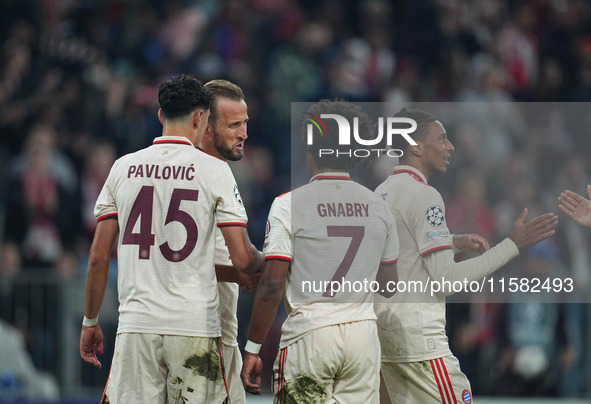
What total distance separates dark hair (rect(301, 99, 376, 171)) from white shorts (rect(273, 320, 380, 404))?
3.10 feet

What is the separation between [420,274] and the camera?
5934 millimetres

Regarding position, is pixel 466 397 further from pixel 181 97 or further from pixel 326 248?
pixel 181 97

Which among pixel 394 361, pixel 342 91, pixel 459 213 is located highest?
pixel 342 91

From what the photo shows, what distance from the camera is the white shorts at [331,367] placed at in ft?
17.7

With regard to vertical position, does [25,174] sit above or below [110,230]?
above

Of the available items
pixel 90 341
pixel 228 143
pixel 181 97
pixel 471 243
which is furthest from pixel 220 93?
pixel 471 243

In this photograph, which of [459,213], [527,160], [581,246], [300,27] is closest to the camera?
[459,213]

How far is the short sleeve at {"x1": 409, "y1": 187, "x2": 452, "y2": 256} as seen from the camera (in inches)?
231

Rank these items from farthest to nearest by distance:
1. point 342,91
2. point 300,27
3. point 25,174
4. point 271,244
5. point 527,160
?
point 300,27
point 342,91
point 25,174
point 527,160
point 271,244

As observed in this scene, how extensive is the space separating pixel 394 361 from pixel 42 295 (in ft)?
18.5

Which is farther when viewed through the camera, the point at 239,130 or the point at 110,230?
the point at 239,130

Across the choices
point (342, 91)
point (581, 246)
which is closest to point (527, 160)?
point (581, 246)

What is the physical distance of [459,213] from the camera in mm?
8031

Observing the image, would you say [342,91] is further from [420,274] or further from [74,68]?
[420,274]
